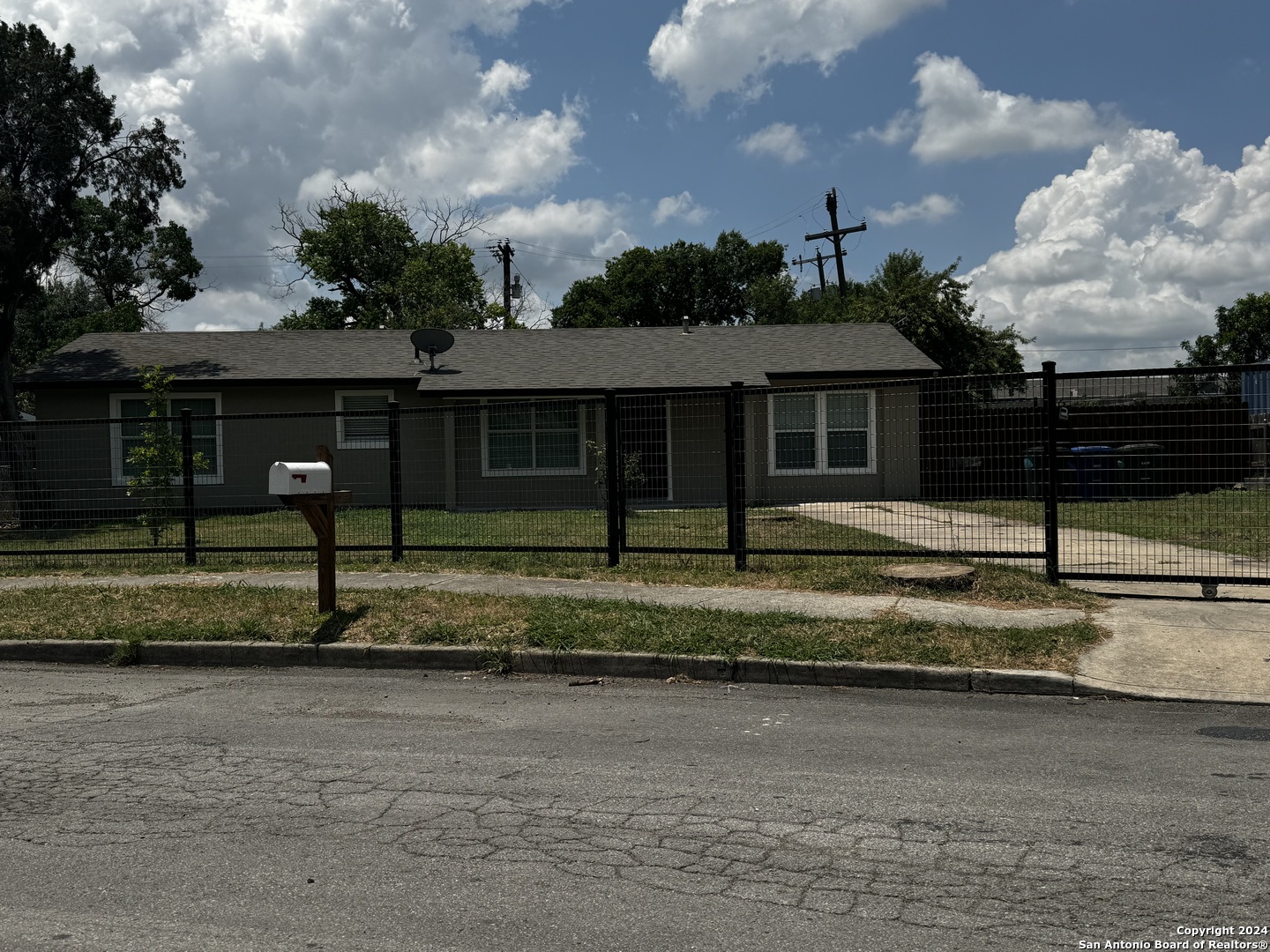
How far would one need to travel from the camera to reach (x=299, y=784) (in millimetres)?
5113

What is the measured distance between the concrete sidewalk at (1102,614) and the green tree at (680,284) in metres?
48.6

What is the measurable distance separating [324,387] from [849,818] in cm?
1792

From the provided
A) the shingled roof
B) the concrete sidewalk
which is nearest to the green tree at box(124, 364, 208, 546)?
the concrete sidewalk

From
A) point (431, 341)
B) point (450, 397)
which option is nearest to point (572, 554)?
point (450, 397)

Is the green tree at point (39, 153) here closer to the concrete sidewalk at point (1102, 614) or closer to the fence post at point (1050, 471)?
the concrete sidewalk at point (1102, 614)

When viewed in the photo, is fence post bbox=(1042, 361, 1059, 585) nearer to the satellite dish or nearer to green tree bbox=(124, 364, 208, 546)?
green tree bbox=(124, 364, 208, 546)

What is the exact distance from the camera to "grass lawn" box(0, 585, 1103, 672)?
745cm

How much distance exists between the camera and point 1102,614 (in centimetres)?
859

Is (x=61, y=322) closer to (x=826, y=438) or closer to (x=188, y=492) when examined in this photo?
(x=188, y=492)

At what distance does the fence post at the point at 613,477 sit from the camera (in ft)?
36.7

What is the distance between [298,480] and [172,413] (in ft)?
45.2

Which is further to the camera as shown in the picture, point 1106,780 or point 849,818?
point 1106,780

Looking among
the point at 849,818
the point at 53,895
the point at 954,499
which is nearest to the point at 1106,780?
the point at 849,818

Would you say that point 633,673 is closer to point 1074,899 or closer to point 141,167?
point 1074,899
